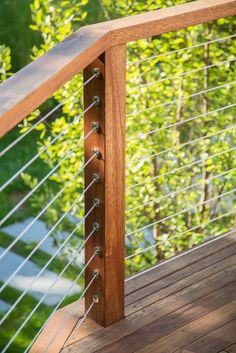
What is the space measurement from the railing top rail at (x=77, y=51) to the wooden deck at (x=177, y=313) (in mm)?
920

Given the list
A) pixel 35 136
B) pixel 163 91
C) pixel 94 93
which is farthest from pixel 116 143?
pixel 35 136

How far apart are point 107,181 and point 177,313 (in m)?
0.55

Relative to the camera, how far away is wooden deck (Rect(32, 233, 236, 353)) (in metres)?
2.43

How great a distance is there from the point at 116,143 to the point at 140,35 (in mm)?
339

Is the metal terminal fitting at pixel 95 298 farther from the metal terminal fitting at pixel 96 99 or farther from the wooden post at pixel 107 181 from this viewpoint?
the metal terminal fitting at pixel 96 99

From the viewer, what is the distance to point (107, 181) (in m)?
2.41

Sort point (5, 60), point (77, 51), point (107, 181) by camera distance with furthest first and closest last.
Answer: point (5, 60)
point (107, 181)
point (77, 51)

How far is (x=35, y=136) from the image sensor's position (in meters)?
8.73

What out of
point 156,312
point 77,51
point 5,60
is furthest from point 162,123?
point 77,51

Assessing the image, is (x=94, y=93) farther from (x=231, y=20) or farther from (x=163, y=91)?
(x=231, y=20)

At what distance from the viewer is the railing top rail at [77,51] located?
155 centimetres

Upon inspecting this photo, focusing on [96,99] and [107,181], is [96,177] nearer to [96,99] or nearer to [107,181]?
[107,181]

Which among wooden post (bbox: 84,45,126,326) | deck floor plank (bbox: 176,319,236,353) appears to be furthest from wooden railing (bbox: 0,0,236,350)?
deck floor plank (bbox: 176,319,236,353)

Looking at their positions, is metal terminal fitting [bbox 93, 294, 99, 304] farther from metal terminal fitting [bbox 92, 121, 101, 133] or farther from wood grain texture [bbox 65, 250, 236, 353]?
metal terminal fitting [bbox 92, 121, 101, 133]
